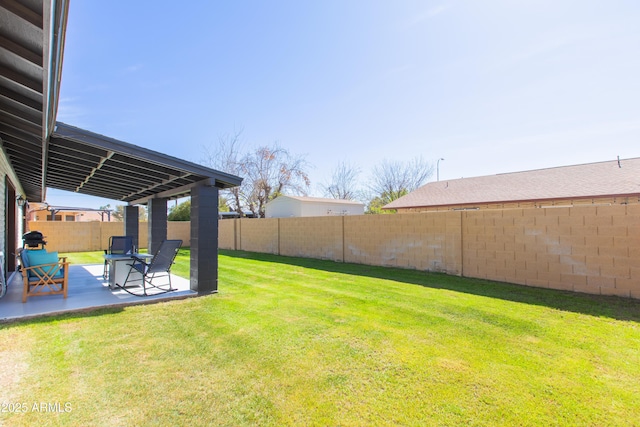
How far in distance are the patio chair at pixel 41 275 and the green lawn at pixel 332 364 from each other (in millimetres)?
1291

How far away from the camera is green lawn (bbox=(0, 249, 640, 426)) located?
7.92 feet

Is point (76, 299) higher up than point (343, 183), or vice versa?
point (343, 183)

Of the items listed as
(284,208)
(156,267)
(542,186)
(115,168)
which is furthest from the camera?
(284,208)

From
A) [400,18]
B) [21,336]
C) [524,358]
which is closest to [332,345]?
[524,358]

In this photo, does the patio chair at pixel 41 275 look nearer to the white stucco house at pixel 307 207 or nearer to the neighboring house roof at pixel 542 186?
the white stucco house at pixel 307 207

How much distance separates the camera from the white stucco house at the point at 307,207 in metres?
18.8

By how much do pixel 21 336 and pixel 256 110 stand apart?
16.6m

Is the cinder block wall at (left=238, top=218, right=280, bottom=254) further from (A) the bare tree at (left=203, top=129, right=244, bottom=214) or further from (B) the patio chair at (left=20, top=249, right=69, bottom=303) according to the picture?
(A) the bare tree at (left=203, top=129, right=244, bottom=214)

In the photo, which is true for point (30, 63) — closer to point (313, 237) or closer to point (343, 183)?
point (313, 237)

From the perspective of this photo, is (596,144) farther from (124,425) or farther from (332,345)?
(124,425)

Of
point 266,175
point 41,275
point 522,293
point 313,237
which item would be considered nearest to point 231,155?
point 266,175

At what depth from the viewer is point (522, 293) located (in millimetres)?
6285

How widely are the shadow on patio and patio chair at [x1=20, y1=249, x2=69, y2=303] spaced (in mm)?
144

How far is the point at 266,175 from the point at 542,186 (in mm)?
19501
